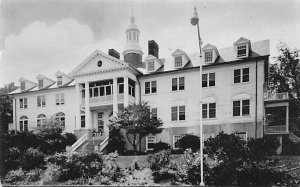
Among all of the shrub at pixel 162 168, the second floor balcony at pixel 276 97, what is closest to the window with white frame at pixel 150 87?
the second floor balcony at pixel 276 97

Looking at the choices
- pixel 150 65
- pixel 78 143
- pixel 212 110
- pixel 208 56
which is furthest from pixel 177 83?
pixel 78 143

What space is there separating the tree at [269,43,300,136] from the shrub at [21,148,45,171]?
2321 centimetres

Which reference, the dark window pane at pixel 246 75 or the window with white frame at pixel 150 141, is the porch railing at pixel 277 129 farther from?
the window with white frame at pixel 150 141

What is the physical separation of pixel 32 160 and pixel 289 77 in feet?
90.2

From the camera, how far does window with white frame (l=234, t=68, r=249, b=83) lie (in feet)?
76.0

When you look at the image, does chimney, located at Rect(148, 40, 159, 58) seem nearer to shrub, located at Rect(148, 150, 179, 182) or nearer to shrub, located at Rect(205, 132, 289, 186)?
shrub, located at Rect(148, 150, 179, 182)

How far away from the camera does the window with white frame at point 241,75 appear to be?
Result: 2318 centimetres

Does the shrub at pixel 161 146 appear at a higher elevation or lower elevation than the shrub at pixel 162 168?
lower

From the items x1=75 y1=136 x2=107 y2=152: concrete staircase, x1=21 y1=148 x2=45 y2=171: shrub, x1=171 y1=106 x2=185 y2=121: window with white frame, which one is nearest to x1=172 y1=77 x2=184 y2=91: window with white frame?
x1=171 y1=106 x2=185 y2=121: window with white frame

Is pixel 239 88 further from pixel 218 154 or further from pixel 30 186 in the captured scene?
pixel 30 186

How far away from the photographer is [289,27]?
45.3 ft

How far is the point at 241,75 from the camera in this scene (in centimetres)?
2333

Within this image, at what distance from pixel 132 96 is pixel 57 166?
12837 mm

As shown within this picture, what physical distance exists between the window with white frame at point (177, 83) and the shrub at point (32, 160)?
13390 mm
